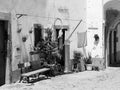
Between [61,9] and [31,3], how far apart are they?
2595 mm

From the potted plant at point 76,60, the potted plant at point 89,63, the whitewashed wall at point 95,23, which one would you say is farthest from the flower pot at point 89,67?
the potted plant at point 76,60

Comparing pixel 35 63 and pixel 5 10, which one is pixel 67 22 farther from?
pixel 5 10

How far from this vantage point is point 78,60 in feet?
47.2

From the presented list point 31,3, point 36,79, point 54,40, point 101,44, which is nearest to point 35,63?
point 36,79

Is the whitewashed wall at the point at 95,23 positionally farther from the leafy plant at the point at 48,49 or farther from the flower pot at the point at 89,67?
the leafy plant at the point at 48,49

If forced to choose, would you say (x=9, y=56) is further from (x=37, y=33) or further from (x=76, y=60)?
(x=76, y=60)

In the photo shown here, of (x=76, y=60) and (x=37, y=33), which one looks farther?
(x=76, y=60)

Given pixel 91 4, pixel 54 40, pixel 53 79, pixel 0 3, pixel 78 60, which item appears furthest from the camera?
pixel 91 4

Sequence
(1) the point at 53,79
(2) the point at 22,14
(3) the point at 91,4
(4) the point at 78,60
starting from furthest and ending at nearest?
(3) the point at 91,4 < (4) the point at 78,60 < (1) the point at 53,79 < (2) the point at 22,14

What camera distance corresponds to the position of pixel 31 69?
1111cm

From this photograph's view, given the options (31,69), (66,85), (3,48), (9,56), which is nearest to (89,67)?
(31,69)

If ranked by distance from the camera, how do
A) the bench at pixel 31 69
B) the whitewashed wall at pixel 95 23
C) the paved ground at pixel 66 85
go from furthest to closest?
1. the whitewashed wall at pixel 95 23
2. the bench at pixel 31 69
3. the paved ground at pixel 66 85

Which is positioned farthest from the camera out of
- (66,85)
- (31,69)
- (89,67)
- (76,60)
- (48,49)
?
(89,67)

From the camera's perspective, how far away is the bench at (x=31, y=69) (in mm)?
10195
